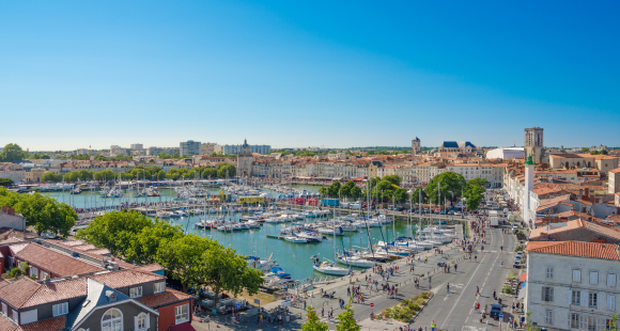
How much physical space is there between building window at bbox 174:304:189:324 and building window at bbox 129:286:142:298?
1.32 meters

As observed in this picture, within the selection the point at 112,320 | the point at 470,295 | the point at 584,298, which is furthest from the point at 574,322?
the point at 112,320

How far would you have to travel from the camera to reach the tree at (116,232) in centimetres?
2477

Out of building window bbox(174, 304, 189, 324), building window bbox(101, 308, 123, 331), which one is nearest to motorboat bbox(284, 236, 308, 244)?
building window bbox(174, 304, 189, 324)

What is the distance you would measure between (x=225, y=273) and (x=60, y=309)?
759 centimetres

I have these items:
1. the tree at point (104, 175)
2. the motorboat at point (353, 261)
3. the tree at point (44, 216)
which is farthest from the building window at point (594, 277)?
the tree at point (104, 175)

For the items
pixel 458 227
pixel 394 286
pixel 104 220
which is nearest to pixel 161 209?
pixel 104 220

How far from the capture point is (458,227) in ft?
151

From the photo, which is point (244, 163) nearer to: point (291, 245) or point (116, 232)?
point (291, 245)

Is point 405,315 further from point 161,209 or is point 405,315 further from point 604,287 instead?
point 161,209

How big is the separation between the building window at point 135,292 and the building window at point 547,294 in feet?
51.4

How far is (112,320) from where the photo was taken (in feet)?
43.0

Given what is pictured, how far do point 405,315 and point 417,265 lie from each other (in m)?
11.3

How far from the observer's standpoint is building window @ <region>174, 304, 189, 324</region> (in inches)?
597

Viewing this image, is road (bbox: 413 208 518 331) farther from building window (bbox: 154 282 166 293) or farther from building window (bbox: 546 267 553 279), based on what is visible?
building window (bbox: 154 282 166 293)
